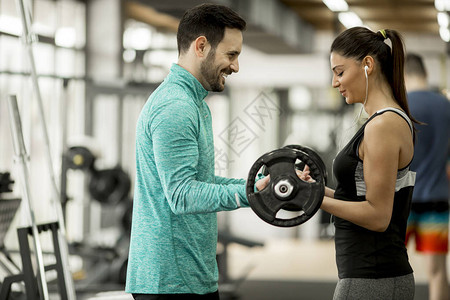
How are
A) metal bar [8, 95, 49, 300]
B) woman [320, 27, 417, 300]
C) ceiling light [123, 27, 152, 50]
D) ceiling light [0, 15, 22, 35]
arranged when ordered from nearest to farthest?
woman [320, 27, 417, 300], metal bar [8, 95, 49, 300], ceiling light [0, 15, 22, 35], ceiling light [123, 27, 152, 50]

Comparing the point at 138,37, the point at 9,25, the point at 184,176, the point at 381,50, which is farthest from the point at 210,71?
the point at 138,37

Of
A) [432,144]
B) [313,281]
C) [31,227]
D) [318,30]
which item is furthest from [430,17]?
[31,227]

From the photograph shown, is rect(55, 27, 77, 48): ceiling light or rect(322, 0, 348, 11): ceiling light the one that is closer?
rect(55, 27, 77, 48): ceiling light

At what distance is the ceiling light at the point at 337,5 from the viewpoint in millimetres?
8586

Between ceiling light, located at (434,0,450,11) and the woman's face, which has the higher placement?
ceiling light, located at (434,0,450,11)

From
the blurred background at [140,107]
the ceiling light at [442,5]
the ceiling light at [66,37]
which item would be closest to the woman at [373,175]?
the blurred background at [140,107]

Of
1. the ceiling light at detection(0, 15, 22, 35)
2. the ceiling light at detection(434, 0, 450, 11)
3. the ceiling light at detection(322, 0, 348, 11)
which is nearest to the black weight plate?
the ceiling light at detection(0, 15, 22, 35)

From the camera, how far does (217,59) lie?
5.79 ft

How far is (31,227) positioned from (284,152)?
4.42 ft

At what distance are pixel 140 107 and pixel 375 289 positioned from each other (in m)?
5.68

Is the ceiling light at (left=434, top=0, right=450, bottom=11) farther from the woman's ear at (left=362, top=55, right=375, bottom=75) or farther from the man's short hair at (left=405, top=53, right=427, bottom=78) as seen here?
the woman's ear at (left=362, top=55, right=375, bottom=75)

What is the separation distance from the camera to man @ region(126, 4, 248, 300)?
5.26ft

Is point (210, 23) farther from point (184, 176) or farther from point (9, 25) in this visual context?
point (9, 25)

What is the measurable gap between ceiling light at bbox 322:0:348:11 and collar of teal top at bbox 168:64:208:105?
23.3ft
